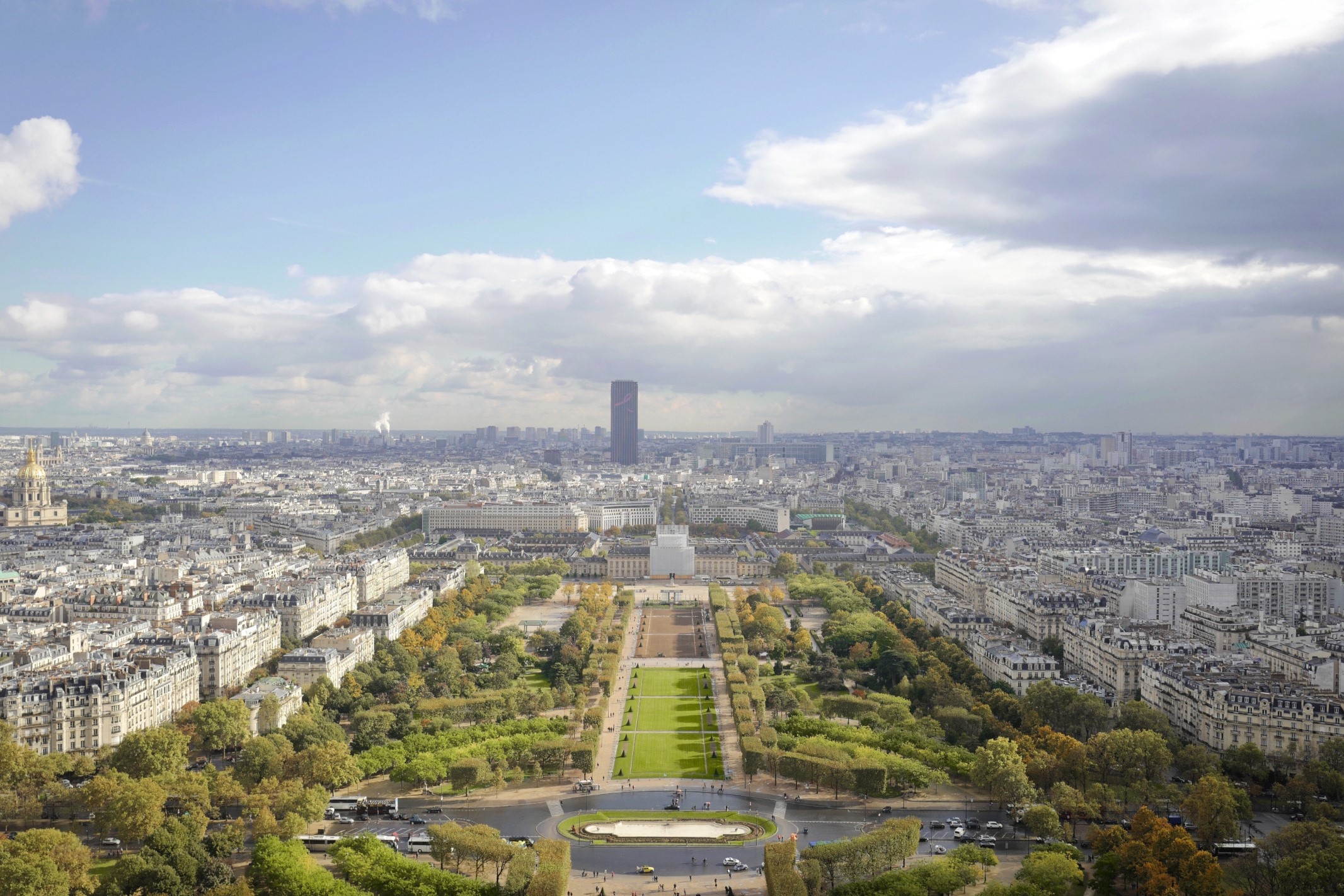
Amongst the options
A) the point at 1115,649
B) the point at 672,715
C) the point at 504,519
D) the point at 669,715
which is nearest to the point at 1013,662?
the point at 1115,649

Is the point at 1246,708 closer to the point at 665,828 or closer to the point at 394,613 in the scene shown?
the point at 665,828

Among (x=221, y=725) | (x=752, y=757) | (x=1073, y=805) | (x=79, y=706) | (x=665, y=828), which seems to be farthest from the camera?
(x=221, y=725)

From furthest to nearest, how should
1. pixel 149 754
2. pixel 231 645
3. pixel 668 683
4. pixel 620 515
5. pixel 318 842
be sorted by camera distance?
pixel 620 515 < pixel 668 683 < pixel 231 645 < pixel 149 754 < pixel 318 842

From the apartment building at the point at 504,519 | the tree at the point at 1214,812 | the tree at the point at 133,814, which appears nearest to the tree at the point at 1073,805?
the tree at the point at 1214,812

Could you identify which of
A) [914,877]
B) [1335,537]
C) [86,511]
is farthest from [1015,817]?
[86,511]

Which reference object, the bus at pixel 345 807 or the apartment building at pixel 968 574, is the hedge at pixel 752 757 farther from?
the apartment building at pixel 968 574

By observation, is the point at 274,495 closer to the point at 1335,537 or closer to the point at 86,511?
the point at 86,511

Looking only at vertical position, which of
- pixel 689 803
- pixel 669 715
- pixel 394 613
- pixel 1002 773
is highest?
pixel 394 613
